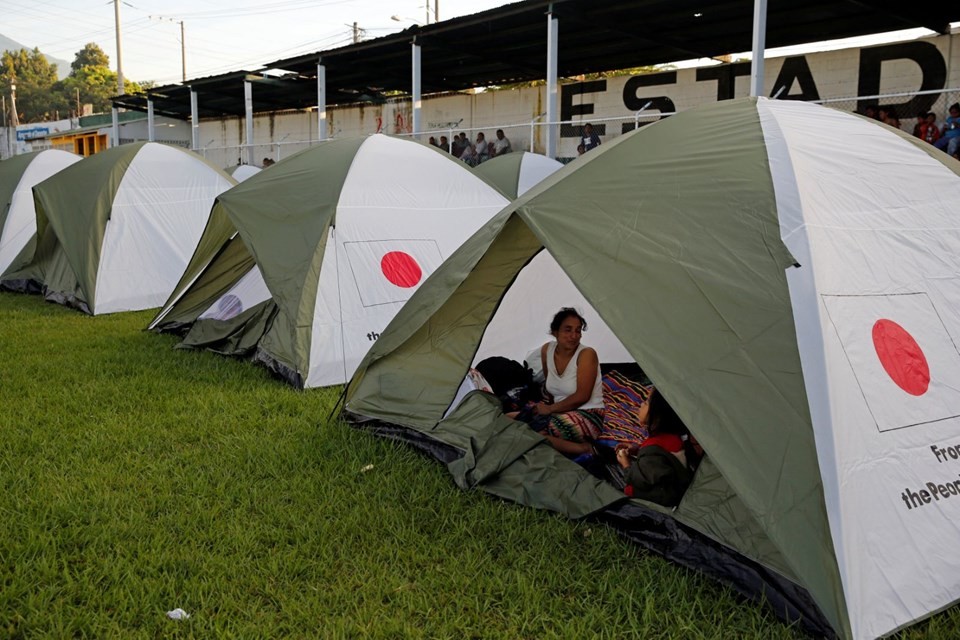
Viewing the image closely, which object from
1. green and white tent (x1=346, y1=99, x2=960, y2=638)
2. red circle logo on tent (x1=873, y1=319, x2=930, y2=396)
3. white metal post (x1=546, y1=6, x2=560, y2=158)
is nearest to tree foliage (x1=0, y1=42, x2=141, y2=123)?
white metal post (x1=546, y1=6, x2=560, y2=158)

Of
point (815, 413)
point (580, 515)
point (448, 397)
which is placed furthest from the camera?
point (448, 397)

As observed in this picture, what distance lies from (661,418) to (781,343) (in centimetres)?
78

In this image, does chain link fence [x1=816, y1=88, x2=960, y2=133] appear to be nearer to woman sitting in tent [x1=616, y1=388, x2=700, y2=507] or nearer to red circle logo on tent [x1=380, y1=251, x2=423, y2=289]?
red circle logo on tent [x1=380, y1=251, x2=423, y2=289]

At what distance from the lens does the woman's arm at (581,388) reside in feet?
15.4

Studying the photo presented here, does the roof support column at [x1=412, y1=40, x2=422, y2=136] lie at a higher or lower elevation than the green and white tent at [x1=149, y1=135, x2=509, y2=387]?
higher

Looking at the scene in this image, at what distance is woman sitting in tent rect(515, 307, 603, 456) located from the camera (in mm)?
4523

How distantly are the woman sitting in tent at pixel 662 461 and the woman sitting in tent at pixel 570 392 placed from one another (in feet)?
2.14

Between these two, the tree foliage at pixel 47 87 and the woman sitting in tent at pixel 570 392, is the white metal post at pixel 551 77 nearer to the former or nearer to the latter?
the woman sitting in tent at pixel 570 392

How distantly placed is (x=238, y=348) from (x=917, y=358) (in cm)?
528

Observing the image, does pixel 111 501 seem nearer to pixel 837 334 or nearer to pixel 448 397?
pixel 448 397

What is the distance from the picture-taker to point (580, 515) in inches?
145

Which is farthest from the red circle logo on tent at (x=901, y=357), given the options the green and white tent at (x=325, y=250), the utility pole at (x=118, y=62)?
the utility pole at (x=118, y=62)

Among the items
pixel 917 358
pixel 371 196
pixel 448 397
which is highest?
pixel 371 196

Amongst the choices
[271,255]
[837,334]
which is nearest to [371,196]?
[271,255]
